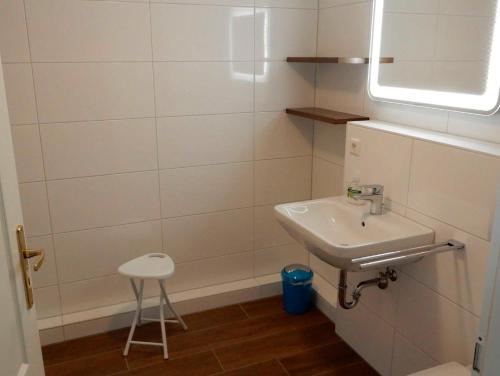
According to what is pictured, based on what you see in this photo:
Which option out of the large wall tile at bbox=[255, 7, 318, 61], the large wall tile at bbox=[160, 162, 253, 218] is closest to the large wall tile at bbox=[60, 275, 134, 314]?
the large wall tile at bbox=[160, 162, 253, 218]

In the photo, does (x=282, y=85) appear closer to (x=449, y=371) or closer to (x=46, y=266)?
(x=46, y=266)

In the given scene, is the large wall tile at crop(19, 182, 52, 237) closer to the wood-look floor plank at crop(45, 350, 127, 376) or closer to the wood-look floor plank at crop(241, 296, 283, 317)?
the wood-look floor plank at crop(45, 350, 127, 376)

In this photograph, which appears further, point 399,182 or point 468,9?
point 399,182

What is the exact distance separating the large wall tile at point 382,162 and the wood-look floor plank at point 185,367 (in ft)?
3.97

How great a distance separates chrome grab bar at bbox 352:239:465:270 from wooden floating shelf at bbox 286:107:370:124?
861 millimetres

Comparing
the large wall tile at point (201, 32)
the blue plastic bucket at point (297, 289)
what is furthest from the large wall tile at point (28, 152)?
the blue plastic bucket at point (297, 289)

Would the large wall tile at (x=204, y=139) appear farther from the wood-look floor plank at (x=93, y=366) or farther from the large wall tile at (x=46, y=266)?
the wood-look floor plank at (x=93, y=366)

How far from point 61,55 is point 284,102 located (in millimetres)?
1310

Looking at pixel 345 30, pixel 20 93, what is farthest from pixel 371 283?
pixel 20 93

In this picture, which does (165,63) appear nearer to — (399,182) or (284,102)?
(284,102)

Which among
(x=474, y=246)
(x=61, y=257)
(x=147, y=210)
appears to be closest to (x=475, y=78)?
(x=474, y=246)

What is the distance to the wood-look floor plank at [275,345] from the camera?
8.20 feet

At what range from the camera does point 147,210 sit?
275 cm

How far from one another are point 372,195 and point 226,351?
3.93 ft
